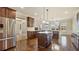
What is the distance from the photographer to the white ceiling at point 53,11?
3.74 meters

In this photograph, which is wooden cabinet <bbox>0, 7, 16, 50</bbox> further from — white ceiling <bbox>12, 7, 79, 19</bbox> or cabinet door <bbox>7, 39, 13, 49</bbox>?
white ceiling <bbox>12, 7, 79, 19</bbox>

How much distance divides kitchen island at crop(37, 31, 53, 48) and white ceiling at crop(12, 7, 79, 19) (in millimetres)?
496

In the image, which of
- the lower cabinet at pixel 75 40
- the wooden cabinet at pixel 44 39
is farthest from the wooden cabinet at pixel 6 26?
the lower cabinet at pixel 75 40

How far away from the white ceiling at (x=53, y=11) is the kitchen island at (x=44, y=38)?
496mm

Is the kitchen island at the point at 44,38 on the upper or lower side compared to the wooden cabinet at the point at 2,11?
lower

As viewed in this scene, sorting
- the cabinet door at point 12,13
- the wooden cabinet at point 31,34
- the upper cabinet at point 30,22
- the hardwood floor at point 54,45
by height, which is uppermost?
the cabinet door at point 12,13

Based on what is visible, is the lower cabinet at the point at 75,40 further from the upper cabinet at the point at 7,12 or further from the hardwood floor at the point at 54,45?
the upper cabinet at the point at 7,12

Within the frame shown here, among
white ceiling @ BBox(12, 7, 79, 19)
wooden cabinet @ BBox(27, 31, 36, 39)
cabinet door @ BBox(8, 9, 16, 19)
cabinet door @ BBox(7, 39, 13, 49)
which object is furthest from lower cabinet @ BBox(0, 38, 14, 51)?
white ceiling @ BBox(12, 7, 79, 19)

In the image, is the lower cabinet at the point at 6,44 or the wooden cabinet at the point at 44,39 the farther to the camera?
the wooden cabinet at the point at 44,39

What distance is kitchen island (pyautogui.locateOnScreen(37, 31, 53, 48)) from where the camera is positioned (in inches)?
Result: 151
